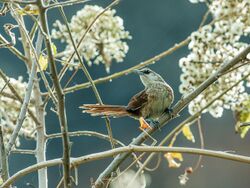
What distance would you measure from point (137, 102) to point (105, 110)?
1.69ft

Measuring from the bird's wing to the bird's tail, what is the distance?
2.2 inches

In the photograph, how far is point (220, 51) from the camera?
10.9 ft

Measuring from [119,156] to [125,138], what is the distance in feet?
37.5

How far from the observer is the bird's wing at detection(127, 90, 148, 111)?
12.1ft

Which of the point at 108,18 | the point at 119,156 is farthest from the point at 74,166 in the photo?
the point at 108,18

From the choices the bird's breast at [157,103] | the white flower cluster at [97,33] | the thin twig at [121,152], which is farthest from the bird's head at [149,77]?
the thin twig at [121,152]

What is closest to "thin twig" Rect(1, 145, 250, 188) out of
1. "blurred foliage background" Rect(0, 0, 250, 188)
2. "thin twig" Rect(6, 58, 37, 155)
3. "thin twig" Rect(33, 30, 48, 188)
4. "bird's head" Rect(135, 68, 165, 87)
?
"thin twig" Rect(6, 58, 37, 155)

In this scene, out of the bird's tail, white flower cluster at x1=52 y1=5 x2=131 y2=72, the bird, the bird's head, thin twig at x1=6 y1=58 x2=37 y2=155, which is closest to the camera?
thin twig at x1=6 y1=58 x2=37 y2=155

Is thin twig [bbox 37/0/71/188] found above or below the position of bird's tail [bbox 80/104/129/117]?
below

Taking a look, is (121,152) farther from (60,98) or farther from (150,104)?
(150,104)

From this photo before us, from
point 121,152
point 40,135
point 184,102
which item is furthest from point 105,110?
point 121,152

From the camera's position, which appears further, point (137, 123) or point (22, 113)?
point (137, 123)

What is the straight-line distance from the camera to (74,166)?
202 cm

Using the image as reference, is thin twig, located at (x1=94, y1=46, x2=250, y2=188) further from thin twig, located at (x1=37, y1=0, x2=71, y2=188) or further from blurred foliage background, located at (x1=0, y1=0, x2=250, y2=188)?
blurred foliage background, located at (x1=0, y1=0, x2=250, y2=188)
